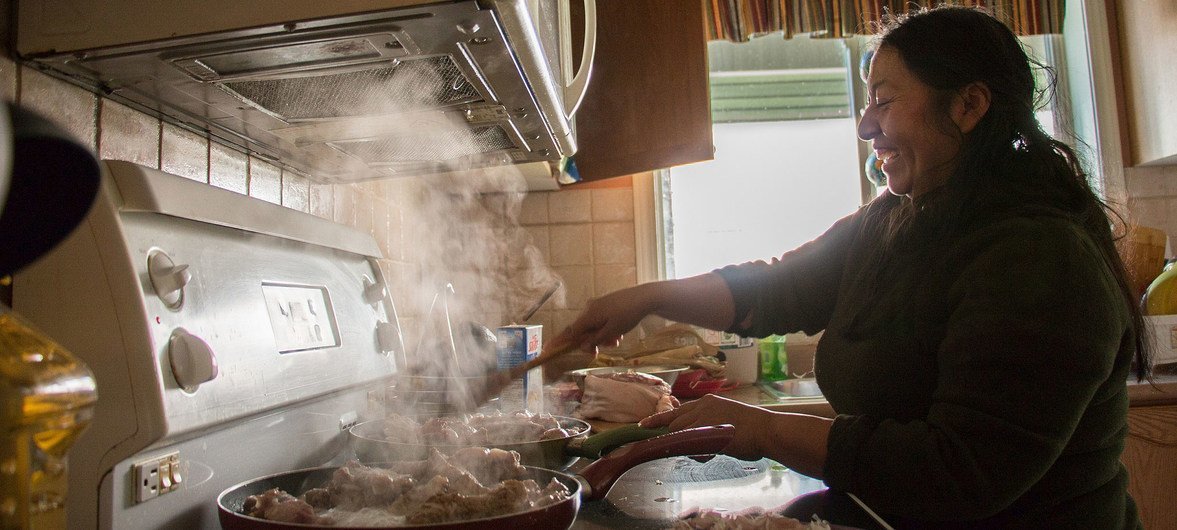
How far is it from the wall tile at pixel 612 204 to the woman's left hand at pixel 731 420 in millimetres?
1567

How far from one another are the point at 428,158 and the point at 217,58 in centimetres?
51

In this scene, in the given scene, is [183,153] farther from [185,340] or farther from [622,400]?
[622,400]

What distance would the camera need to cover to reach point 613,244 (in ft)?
8.16

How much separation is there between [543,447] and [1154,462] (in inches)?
65.1

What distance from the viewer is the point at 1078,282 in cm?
76

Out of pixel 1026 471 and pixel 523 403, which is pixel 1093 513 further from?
pixel 523 403

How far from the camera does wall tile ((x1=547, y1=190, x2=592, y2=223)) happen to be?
2.48m

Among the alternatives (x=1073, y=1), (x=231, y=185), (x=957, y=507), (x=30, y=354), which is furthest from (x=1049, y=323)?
(x=1073, y=1)

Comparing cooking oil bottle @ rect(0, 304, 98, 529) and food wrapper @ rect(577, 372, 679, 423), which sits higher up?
cooking oil bottle @ rect(0, 304, 98, 529)

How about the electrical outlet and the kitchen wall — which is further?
the kitchen wall

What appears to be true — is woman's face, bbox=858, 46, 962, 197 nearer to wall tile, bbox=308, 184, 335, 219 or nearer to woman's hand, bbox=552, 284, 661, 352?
woman's hand, bbox=552, 284, 661, 352

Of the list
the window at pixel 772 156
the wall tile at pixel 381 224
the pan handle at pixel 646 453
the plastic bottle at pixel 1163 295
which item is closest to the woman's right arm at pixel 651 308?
the pan handle at pixel 646 453

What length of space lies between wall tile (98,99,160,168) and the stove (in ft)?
0.25

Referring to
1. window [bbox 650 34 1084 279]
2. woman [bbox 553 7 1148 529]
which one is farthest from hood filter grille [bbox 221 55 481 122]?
window [bbox 650 34 1084 279]
